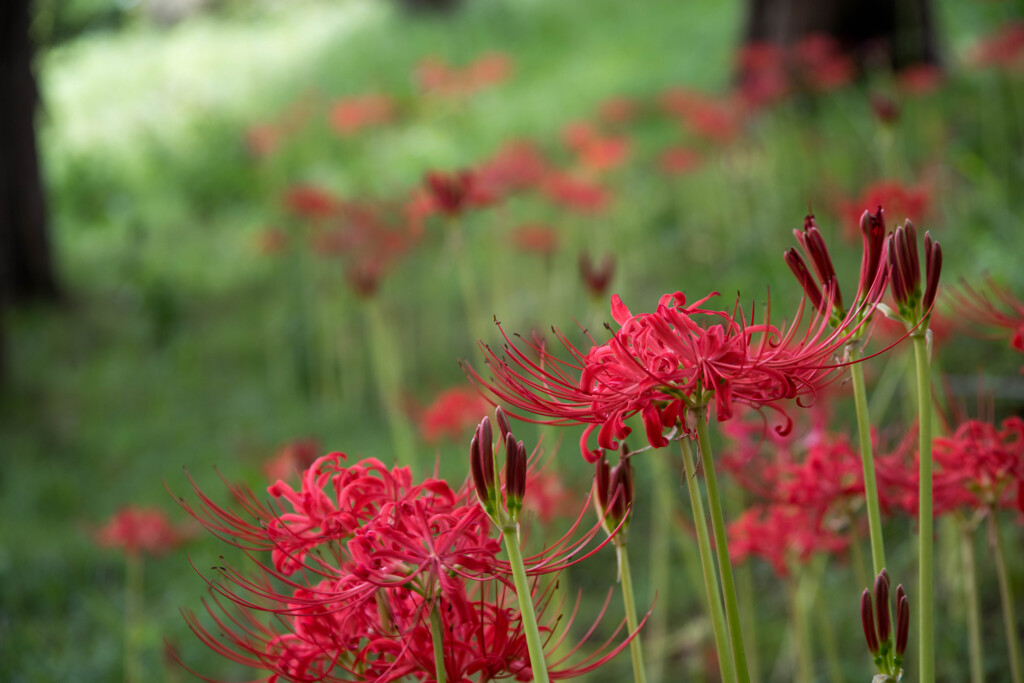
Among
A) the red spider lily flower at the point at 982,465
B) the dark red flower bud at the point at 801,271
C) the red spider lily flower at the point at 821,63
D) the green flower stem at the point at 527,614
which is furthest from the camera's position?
the red spider lily flower at the point at 821,63

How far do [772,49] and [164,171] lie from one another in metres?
5.06

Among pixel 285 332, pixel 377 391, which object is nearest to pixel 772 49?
pixel 377 391

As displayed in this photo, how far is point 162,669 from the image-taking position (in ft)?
8.07

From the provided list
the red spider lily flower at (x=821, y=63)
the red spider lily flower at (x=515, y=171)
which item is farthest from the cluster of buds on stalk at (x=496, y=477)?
the red spider lily flower at (x=821, y=63)

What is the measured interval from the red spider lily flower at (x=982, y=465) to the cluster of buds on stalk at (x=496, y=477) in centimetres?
50

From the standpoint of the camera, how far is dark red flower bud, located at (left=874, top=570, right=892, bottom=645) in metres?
0.74

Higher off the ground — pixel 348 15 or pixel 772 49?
pixel 348 15

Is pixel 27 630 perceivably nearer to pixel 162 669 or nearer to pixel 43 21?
pixel 162 669

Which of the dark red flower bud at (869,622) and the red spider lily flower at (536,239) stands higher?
the red spider lily flower at (536,239)

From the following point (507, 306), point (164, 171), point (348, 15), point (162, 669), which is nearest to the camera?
point (162, 669)

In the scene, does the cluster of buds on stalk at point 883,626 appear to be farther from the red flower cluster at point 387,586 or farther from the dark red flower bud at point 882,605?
the red flower cluster at point 387,586

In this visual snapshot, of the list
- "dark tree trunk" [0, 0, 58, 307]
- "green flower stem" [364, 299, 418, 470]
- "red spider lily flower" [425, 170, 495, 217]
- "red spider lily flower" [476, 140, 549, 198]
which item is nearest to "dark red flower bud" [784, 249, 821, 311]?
"green flower stem" [364, 299, 418, 470]

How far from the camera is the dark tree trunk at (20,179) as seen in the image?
5.29 meters

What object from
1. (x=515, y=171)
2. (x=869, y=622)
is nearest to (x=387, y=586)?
(x=869, y=622)
